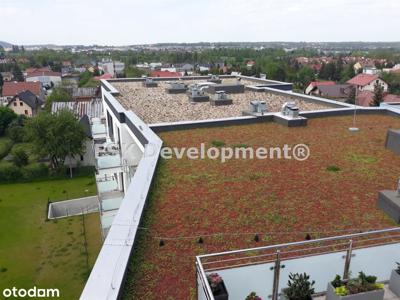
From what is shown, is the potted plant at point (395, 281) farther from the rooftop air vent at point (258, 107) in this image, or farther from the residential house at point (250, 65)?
the residential house at point (250, 65)

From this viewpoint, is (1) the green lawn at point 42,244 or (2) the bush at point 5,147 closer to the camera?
(1) the green lawn at point 42,244

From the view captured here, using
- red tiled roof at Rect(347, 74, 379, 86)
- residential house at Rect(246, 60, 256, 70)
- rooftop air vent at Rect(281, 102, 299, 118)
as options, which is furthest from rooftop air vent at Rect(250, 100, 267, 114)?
residential house at Rect(246, 60, 256, 70)

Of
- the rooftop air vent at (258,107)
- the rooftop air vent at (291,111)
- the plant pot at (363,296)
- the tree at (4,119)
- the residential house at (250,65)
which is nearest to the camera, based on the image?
the plant pot at (363,296)

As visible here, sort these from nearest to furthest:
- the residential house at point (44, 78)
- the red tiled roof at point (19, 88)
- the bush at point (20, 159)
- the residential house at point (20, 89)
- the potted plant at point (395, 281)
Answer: the potted plant at point (395, 281) < the bush at point (20, 159) < the residential house at point (20, 89) < the red tiled roof at point (19, 88) < the residential house at point (44, 78)

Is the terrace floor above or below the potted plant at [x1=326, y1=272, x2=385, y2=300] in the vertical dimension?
below

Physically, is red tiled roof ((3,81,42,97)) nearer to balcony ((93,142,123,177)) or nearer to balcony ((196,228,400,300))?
balcony ((93,142,123,177))

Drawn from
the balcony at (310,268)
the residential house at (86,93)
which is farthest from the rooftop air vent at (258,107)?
the residential house at (86,93)

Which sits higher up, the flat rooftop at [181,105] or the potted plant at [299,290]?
the flat rooftop at [181,105]
